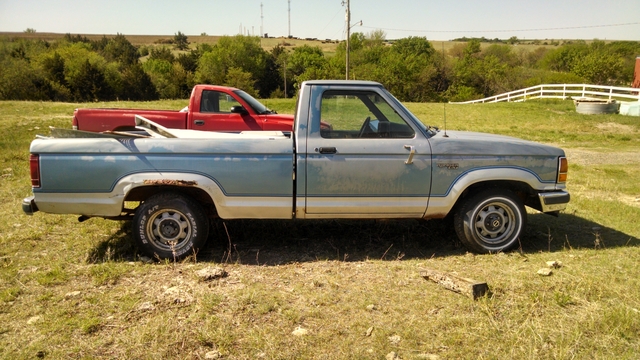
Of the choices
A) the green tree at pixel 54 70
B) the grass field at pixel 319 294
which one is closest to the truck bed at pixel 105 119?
the grass field at pixel 319 294

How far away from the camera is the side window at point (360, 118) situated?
16.5ft

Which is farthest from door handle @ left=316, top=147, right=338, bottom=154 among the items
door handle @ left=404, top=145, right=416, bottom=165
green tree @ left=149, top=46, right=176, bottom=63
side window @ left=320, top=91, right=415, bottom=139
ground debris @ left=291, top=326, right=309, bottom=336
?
green tree @ left=149, top=46, right=176, bottom=63

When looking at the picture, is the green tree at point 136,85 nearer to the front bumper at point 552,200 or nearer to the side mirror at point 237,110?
the side mirror at point 237,110

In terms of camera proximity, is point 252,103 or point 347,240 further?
point 252,103

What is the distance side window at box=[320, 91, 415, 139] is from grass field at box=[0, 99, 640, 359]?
51.5 inches

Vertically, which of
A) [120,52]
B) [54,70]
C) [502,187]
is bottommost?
[502,187]

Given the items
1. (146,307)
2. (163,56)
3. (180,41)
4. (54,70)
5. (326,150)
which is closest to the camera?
(146,307)

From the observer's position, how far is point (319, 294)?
4.19 meters

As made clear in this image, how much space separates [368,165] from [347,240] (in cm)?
124

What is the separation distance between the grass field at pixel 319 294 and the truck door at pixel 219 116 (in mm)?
3505

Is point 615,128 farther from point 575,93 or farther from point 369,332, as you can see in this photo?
point 369,332

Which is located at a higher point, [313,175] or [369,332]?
[313,175]

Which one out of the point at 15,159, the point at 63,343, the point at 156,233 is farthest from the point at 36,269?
the point at 15,159

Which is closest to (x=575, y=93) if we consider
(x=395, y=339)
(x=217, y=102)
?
(x=217, y=102)
